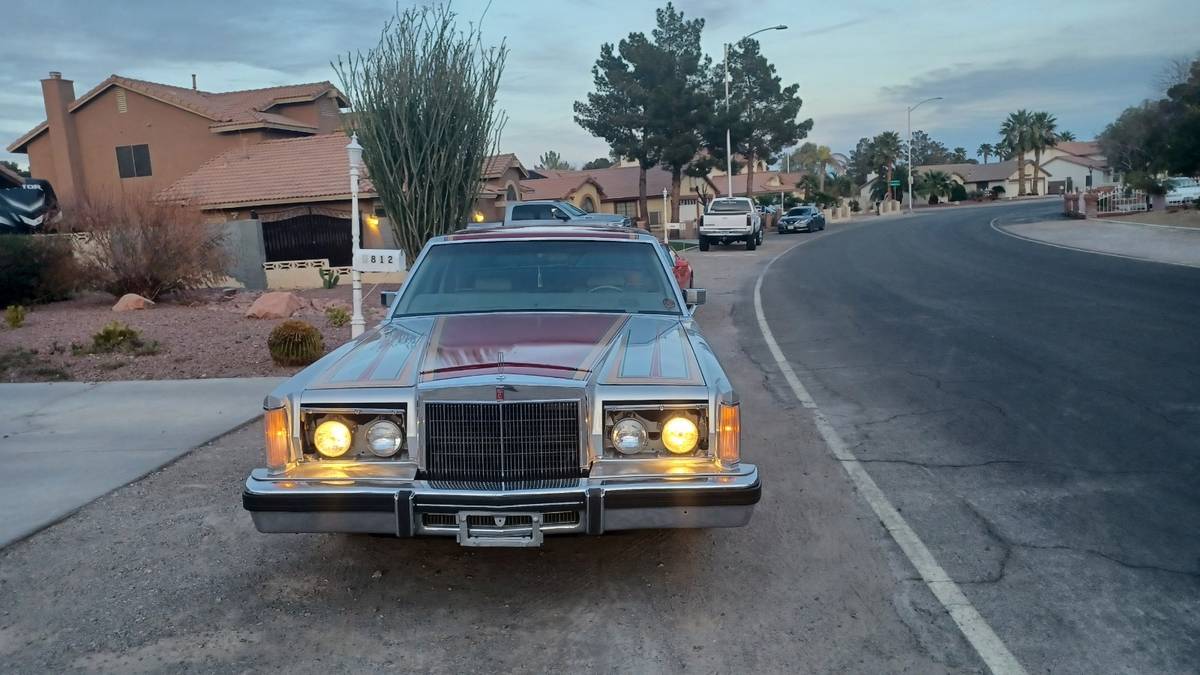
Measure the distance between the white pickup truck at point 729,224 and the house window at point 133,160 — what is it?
19212 mm

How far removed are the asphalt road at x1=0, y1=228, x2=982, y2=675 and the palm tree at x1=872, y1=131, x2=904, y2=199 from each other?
93.2 meters

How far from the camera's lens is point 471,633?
4.27 metres

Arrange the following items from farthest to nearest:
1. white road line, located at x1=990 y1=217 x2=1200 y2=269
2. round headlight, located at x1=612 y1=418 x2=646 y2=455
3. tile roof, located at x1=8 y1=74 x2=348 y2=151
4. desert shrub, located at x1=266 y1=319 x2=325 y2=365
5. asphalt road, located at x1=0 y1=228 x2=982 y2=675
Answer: tile roof, located at x1=8 y1=74 x2=348 y2=151 → white road line, located at x1=990 y1=217 x2=1200 y2=269 → desert shrub, located at x1=266 y1=319 x2=325 y2=365 → round headlight, located at x1=612 y1=418 x2=646 y2=455 → asphalt road, located at x1=0 y1=228 x2=982 y2=675

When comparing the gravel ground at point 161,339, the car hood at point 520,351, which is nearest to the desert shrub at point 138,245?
the gravel ground at point 161,339

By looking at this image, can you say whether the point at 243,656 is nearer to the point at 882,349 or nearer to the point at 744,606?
the point at 744,606

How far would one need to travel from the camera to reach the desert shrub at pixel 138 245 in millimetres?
16547

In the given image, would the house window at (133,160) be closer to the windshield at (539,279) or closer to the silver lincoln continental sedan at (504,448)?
the windshield at (539,279)

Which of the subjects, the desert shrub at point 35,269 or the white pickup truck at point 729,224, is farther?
the white pickup truck at point 729,224

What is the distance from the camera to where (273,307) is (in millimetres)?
15656

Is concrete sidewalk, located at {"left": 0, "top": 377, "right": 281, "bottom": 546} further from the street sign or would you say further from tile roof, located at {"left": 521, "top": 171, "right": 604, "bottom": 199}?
tile roof, located at {"left": 521, "top": 171, "right": 604, "bottom": 199}

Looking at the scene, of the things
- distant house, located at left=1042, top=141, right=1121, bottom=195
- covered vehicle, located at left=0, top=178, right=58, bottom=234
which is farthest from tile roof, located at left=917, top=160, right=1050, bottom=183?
covered vehicle, located at left=0, top=178, right=58, bottom=234

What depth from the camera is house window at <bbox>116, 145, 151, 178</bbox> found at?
32531mm

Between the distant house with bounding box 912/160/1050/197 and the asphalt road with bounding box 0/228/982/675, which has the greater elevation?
the distant house with bounding box 912/160/1050/197

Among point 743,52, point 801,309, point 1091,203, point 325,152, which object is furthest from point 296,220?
point 743,52
